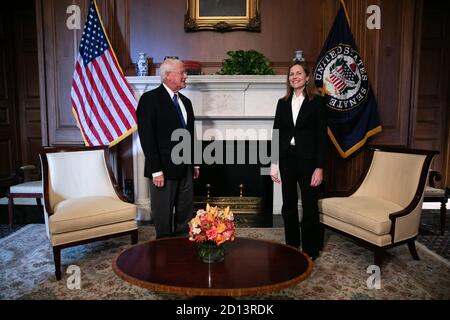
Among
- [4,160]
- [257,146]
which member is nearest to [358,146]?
[257,146]

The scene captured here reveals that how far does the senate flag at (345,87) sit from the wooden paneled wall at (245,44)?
23 centimetres

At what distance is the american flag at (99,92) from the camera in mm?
4039

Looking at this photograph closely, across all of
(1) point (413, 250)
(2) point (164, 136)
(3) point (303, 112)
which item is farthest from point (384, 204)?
(2) point (164, 136)

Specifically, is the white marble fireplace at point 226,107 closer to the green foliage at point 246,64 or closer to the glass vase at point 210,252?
the green foliage at point 246,64

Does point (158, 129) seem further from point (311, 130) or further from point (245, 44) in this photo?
point (245, 44)

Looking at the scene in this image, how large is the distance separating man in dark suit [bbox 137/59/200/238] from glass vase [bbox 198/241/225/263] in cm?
88

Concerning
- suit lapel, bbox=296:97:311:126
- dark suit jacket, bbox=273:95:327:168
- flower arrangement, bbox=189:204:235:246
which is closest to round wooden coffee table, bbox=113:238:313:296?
flower arrangement, bbox=189:204:235:246

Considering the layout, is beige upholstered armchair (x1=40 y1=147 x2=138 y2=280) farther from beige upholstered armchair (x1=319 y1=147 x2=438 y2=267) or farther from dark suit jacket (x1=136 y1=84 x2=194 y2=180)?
beige upholstered armchair (x1=319 y1=147 x2=438 y2=267)

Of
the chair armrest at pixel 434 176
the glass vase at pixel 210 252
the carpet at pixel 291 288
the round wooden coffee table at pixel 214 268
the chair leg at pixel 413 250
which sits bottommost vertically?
the carpet at pixel 291 288

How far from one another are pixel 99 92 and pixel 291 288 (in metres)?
2.79

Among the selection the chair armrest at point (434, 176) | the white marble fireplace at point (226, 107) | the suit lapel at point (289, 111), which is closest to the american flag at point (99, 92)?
the white marble fireplace at point (226, 107)

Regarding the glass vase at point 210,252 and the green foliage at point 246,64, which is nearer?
the glass vase at point 210,252

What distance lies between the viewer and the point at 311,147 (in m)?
2.90

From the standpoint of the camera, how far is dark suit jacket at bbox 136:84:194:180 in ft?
9.12
